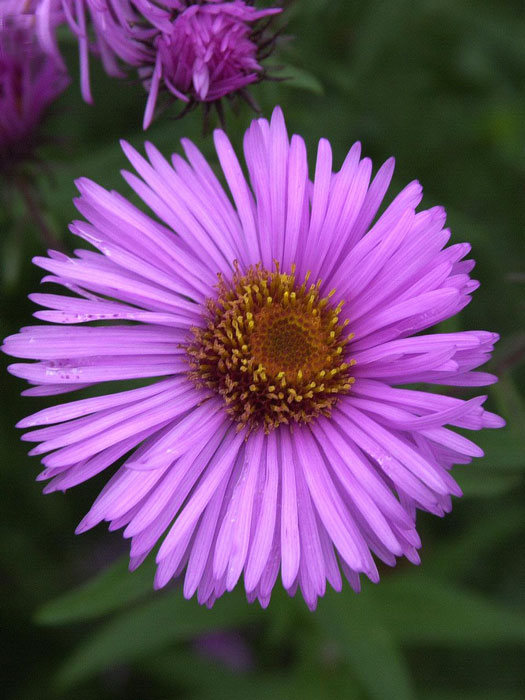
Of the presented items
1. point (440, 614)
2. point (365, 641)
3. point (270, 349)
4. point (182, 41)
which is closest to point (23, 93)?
point (182, 41)

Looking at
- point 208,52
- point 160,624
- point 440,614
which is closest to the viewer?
point 208,52

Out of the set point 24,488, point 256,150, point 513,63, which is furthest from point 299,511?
point 513,63

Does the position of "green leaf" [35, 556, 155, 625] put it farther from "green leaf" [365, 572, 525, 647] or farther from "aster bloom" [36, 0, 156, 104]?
"aster bloom" [36, 0, 156, 104]

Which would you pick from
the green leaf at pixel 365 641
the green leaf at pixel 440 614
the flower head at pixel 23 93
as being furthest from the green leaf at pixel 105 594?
the flower head at pixel 23 93

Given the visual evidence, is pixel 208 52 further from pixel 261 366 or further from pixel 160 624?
pixel 160 624

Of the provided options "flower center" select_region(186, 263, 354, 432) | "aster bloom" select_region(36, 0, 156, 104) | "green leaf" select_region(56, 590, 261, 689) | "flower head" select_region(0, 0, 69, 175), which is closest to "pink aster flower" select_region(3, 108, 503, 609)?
"flower center" select_region(186, 263, 354, 432)

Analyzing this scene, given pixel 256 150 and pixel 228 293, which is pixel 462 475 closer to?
pixel 228 293

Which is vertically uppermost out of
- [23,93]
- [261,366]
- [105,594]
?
[23,93]
